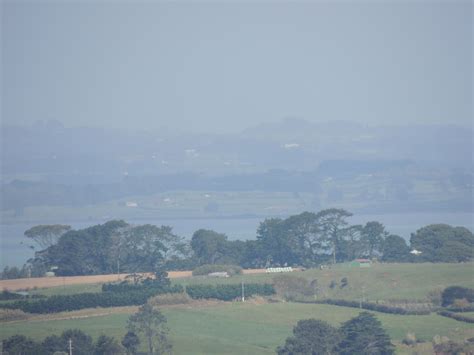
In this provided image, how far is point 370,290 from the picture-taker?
66.9 meters

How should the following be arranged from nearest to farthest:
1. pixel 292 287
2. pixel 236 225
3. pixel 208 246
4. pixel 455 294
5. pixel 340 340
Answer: pixel 340 340 < pixel 455 294 < pixel 292 287 < pixel 208 246 < pixel 236 225

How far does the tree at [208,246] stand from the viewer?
274ft

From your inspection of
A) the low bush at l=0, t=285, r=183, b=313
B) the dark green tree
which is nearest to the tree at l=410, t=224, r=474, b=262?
the low bush at l=0, t=285, r=183, b=313

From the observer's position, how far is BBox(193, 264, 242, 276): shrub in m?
74.5

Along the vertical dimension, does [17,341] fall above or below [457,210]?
below

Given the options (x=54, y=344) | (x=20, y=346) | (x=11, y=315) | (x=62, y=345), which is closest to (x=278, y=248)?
(x=11, y=315)

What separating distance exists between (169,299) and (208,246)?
22.0 metres

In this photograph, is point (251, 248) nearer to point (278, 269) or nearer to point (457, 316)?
point (278, 269)

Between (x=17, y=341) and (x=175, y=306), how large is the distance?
15.7 m

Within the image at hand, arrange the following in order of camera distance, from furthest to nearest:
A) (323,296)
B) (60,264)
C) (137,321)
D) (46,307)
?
(60,264)
(323,296)
(46,307)
(137,321)

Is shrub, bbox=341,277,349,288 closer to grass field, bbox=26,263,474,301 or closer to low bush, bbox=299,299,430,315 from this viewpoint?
grass field, bbox=26,263,474,301

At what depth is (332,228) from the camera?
285 ft

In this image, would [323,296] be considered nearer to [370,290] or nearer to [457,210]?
[370,290]

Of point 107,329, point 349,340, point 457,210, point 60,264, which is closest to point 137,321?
point 107,329
